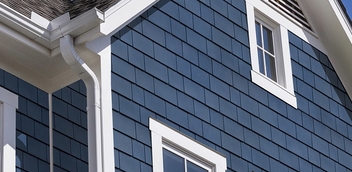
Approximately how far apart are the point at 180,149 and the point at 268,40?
3.13 m

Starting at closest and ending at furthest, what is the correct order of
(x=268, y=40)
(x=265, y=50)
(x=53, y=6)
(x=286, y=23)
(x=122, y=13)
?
(x=122, y=13) → (x=53, y=6) → (x=265, y=50) → (x=268, y=40) → (x=286, y=23)

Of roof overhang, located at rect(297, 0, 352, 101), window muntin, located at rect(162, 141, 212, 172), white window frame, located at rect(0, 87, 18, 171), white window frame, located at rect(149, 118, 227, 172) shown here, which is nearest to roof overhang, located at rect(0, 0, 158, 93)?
white window frame, located at rect(0, 87, 18, 171)

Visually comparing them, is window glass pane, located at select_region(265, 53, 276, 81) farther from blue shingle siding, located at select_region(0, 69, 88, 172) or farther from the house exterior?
blue shingle siding, located at select_region(0, 69, 88, 172)

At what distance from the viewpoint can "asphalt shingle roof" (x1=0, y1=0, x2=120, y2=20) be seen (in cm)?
938

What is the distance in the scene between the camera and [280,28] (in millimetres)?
Result: 12609

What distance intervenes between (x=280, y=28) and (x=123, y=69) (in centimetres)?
354

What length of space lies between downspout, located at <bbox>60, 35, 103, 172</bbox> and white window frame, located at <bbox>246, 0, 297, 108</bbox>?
3.00 metres

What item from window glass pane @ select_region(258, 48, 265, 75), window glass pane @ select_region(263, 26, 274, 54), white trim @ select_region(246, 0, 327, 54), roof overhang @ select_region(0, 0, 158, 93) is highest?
white trim @ select_region(246, 0, 327, 54)

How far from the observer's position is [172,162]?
989 centimetres

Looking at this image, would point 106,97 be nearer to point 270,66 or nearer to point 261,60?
point 261,60

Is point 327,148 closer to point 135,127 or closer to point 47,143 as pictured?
point 135,127

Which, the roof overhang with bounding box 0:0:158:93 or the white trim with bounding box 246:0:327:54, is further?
the white trim with bounding box 246:0:327:54

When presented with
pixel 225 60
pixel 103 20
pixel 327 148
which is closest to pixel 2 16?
pixel 103 20

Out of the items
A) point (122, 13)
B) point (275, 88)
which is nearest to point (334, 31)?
point (275, 88)
